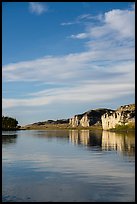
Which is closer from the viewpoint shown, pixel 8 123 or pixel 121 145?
pixel 121 145

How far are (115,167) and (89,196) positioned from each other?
10.4m

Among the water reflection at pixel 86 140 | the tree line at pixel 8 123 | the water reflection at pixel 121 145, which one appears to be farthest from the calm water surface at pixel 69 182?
the tree line at pixel 8 123

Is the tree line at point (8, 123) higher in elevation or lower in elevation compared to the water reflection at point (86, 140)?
higher

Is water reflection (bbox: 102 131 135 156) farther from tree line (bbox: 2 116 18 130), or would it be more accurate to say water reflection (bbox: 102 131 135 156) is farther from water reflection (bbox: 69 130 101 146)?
tree line (bbox: 2 116 18 130)

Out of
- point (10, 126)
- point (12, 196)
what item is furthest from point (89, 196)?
point (10, 126)

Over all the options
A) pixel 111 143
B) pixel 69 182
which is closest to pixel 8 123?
pixel 111 143

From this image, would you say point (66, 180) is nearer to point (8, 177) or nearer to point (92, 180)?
point (92, 180)

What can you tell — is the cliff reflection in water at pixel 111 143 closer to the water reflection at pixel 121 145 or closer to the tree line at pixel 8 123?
the water reflection at pixel 121 145

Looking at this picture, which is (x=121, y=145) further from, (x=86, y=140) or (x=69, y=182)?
(x=69, y=182)

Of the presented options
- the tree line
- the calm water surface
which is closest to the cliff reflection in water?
the calm water surface

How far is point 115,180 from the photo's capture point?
20.5m

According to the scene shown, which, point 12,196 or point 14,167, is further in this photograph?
point 14,167

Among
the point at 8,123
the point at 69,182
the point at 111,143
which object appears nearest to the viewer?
the point at 69,182

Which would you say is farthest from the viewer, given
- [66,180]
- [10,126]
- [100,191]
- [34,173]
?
[10,126]
